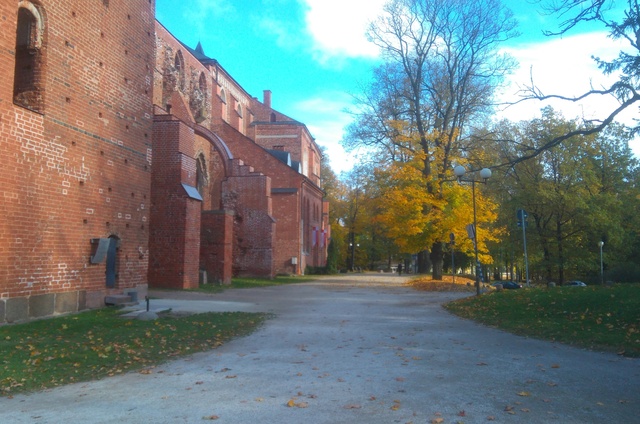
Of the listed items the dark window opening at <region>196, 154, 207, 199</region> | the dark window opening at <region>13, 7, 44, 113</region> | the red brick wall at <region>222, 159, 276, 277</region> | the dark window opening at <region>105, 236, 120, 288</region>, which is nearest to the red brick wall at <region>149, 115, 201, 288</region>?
the dark window opening at <region>105, 236, 120, 288</region>

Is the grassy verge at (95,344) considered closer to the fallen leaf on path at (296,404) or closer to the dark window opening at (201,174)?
the fallen leaf on path at (296,404)

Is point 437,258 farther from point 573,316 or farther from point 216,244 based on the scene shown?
point 573,316

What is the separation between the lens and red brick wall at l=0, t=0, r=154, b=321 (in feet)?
36.7

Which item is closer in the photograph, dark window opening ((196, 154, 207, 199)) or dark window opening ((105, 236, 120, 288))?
dark window opening ((105, 236, 120, 288))

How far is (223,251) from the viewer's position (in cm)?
2492

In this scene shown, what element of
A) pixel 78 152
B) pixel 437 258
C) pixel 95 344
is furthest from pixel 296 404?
pixel 437 258

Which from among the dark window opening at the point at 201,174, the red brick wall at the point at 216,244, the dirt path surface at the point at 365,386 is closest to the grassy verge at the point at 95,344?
the dirt path surface at the point at 365,386

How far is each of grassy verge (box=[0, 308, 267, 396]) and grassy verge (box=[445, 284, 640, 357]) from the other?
5889mm

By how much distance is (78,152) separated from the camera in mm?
13336

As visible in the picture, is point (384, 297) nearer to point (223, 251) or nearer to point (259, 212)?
point (223, 251)

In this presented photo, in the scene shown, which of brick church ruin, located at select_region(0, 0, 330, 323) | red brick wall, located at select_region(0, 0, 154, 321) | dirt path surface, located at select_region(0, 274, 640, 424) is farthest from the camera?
brick church ruin, located at select_region(0, 0, 330, 323)

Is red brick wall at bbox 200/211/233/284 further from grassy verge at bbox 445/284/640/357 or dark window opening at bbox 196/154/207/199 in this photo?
grassy verge at bbox 445/284/640/357

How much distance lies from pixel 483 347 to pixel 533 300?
569 centimetres

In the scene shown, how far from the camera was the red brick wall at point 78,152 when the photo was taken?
36.7 ft
